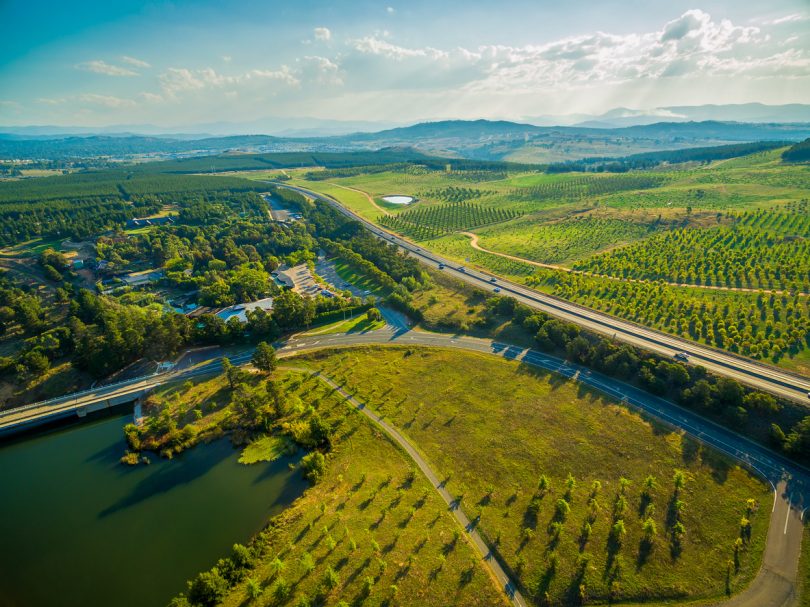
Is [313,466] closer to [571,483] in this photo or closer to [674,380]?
[571,483]

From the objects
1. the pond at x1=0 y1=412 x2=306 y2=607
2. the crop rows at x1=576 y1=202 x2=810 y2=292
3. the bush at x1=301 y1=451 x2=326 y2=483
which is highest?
the crop rows at x1=576 y1=202 x2=810 y2=292

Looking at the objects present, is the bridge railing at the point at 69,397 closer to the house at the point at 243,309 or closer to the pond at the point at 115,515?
the pond at the point at 115,515

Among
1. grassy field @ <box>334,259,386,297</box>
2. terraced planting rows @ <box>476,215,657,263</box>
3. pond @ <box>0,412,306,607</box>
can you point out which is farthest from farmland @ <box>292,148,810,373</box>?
pond @ <box>0,412,306,607</box>

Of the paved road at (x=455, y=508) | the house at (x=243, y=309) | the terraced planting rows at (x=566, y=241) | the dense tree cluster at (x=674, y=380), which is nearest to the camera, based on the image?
the paved road at (x=455, y=508)

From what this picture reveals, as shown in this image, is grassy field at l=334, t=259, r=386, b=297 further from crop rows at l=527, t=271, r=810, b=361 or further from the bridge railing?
the bridge railing

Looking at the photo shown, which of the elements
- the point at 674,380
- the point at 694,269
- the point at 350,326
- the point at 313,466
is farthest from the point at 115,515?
the point at 694,269

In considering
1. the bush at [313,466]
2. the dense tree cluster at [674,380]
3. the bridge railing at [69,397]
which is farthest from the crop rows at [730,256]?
the bridge railing at [69,397]
